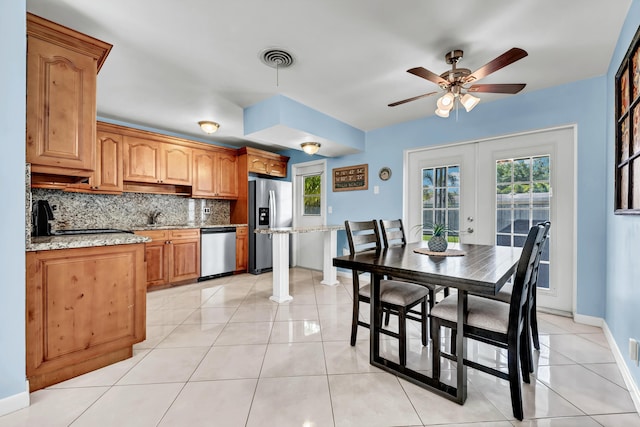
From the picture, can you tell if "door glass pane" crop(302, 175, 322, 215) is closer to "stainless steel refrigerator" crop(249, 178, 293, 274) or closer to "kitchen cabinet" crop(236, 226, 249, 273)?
"stainless steel refrigerator" crop(249, 178, 293, 274)

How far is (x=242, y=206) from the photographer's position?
491 centimetres

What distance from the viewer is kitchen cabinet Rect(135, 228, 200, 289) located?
12.3 feet

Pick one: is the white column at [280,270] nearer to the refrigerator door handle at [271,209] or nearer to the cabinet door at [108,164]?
the refrigerator door handle at [271,209]

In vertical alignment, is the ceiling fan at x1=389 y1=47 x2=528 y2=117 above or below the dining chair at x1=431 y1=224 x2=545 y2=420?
above

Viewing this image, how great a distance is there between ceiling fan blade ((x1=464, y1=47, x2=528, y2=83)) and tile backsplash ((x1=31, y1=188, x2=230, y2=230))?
4.36 metres

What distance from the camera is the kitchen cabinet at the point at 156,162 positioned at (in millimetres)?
3832

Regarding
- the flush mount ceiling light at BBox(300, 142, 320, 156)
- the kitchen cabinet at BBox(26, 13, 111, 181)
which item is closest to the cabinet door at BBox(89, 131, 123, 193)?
the kitchen cabinet at BBox(26, 13, 111, 181)

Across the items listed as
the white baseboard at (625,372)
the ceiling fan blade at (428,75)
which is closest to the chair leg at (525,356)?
the white baseboard at (625,372)

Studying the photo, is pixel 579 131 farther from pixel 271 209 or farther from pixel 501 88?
pixel 271 209

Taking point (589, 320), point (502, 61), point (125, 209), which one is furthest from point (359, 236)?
point (125, 209)

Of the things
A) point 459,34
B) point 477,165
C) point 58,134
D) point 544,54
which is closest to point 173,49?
point 58,134

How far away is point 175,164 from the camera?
4.25 metres

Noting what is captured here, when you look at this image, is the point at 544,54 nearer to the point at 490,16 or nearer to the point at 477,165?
the point at 490,16

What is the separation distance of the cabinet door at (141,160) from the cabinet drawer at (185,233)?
811 mm
